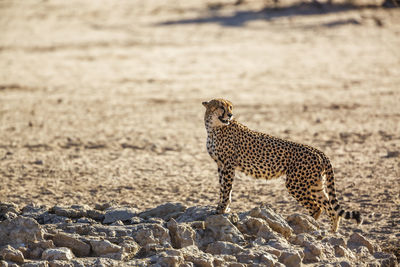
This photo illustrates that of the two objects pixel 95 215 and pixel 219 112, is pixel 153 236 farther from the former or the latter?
pixel 219 112

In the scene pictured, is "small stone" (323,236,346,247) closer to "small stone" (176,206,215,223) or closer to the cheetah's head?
"small stone" (176,206,215,223)

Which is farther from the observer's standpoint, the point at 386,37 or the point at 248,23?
the point at 248,23

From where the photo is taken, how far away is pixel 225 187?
7.62 meters

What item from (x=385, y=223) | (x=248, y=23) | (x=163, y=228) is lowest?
(x=385, y=223)

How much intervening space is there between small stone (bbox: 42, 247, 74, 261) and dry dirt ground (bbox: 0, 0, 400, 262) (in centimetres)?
295

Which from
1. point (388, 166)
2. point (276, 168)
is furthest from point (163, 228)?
point (388, 166)

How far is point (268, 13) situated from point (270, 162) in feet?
57.7

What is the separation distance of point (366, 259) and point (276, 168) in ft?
4.61

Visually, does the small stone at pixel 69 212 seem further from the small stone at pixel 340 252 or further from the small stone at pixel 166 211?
the small stone at pixel 340 252

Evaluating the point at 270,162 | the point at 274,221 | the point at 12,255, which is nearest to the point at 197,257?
the point at 274,221

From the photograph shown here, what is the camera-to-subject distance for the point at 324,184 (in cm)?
750

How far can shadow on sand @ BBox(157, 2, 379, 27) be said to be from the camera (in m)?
23.9

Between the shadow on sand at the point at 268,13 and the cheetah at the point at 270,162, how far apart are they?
16142 millimetres

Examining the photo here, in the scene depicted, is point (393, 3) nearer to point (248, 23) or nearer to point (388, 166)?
point (248, 23)
